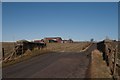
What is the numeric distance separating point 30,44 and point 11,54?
10406mm

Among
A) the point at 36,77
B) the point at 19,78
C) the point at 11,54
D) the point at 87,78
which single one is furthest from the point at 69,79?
the point at 11,54

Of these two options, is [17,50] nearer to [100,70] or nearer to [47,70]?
[47,70]

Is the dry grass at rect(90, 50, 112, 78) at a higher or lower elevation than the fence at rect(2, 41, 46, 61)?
lower

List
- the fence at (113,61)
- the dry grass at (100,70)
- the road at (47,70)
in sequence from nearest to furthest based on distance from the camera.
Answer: the dry grass at (100,70) < the road at (47,70) < the fence at (113,61)

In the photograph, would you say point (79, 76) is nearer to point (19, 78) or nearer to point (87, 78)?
point (87, 78)

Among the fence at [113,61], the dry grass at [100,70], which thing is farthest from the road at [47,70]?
the fence at [113,61]

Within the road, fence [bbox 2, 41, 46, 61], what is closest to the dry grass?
the road

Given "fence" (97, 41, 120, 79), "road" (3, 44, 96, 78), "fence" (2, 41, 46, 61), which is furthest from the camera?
"fence" (2, 41, 46, 61)

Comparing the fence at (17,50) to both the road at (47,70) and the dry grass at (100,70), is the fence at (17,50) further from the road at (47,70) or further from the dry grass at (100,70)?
the dry grass at (100,70)

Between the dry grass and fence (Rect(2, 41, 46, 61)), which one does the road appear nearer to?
the dry grass

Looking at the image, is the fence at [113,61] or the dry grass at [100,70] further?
the fence at [113,61]

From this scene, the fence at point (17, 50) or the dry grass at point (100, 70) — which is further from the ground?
the fence at point (17, 50)

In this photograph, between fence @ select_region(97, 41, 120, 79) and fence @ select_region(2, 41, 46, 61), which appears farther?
fence @ select_region(2, 41, 46, 61)

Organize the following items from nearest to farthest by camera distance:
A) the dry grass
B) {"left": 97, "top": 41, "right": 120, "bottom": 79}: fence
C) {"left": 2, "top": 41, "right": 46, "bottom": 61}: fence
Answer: the dry grass
{"left": 97, "top": 41, "right": 120, "bottom": 79}: fence
{"left": 2, "top": 41, "right": 46, "bottom": 61}: fence
